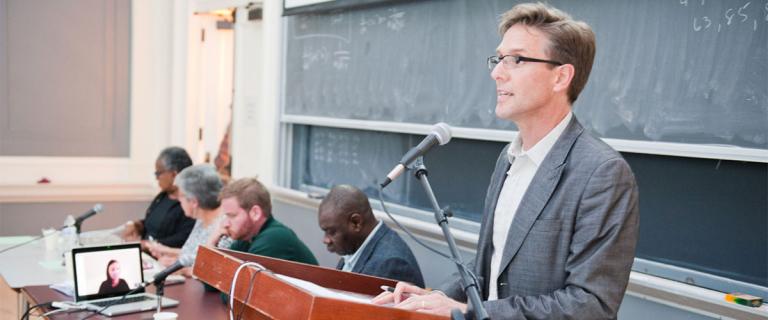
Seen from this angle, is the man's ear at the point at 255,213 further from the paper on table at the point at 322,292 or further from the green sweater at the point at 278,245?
the paper on table at the point at 322,292

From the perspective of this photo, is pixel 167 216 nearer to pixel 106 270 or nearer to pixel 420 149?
pixel 106 270

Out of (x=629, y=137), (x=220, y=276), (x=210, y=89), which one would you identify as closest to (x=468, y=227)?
(x=629, y=137)

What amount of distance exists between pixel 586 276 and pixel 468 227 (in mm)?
2217

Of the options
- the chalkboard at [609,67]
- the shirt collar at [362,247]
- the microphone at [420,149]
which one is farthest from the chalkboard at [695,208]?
the microphone at [420,149]

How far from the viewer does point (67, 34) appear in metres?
6.67

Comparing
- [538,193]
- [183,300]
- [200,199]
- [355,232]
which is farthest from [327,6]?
[538,193]

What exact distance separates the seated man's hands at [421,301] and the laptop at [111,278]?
1659 mm

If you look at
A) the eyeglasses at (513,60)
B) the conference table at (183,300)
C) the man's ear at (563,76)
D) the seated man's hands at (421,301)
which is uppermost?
the eyeglasses at (513,60)

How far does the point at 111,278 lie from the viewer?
10.8 feet

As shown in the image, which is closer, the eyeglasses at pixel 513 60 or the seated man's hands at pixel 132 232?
the eyeglasses at pixel 513 60

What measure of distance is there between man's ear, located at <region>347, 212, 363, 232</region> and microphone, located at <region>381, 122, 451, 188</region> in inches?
52.3

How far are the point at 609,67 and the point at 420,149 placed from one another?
151 cm

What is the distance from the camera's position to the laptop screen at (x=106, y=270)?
3.23 meters

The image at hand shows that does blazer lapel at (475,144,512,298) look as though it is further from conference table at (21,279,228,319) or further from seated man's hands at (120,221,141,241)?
seated man's hands at (120,221,141,241)
